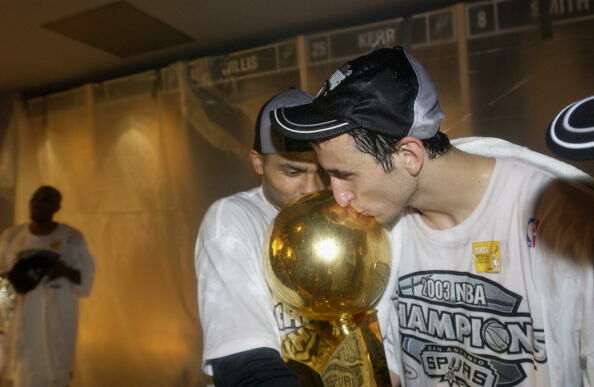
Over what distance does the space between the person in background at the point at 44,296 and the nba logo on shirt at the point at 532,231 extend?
105 inches

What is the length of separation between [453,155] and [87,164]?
339cm

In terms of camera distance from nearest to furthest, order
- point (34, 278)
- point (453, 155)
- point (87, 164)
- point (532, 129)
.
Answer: point (453, 155) → point (532, 129) → point (34, 278) → point (87, 164)

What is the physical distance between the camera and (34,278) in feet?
8.30

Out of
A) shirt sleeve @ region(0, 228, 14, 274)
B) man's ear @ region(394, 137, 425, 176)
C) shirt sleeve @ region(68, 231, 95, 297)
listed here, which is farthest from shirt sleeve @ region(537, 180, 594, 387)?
shirt sleeve @ region(0, 228, 14, 274)

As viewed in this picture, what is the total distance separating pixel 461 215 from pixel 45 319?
8.83 ft

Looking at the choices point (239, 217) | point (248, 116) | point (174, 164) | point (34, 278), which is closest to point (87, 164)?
point (174, 164)

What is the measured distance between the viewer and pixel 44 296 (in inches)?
103

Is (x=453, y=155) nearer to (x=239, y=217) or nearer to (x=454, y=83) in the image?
(x=239, y=217)

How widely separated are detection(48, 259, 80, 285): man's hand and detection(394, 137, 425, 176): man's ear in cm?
251

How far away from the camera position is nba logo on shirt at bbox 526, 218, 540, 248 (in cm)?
83

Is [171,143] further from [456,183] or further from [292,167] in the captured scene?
[456,183]

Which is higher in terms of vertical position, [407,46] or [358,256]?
[407,46]

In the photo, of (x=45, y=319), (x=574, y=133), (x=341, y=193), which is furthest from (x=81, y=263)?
(x=574, y=133)

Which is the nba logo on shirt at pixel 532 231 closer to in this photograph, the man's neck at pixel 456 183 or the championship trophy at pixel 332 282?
the man's neck at pixel 456 183
